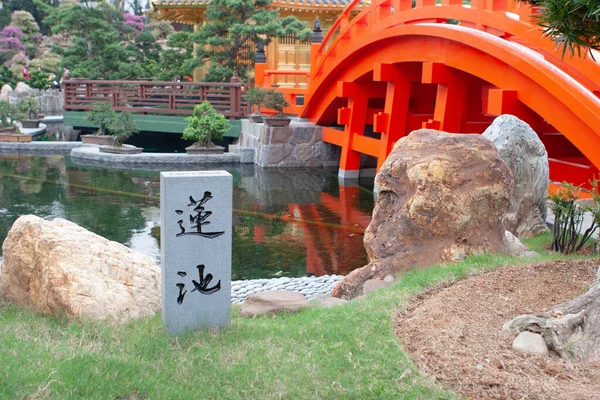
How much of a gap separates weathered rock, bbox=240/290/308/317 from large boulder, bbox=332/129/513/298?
2.95 feet

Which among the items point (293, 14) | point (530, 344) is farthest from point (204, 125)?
point (530, 344)

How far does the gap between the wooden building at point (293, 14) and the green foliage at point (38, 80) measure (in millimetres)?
8648

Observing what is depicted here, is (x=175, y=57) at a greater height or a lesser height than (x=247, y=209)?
greater

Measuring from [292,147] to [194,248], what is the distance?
15.0m

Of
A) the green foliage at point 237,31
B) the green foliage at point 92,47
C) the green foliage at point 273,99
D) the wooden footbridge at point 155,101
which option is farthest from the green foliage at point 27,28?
the green foliage at point 273,99

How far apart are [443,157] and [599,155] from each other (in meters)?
3.58

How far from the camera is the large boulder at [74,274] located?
5.37 m

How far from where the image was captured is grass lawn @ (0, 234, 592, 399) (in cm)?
367

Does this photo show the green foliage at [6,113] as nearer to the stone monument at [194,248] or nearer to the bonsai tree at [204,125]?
the bonsai tree at [204,125]

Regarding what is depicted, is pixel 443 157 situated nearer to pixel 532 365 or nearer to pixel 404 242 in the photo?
→ pixel 404 242

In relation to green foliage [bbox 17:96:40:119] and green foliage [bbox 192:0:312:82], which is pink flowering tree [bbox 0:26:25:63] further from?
green foliage [bbox 192:0:312:82]

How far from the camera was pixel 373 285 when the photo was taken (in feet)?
20.8

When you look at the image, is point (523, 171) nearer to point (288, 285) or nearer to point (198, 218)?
point (288, 285)

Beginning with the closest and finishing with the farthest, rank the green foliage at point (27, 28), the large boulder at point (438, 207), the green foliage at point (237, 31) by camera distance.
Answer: the large boulder at point (438, 207) < the green foliage at point (237, 31) < the green foliage at point (27, 28)
